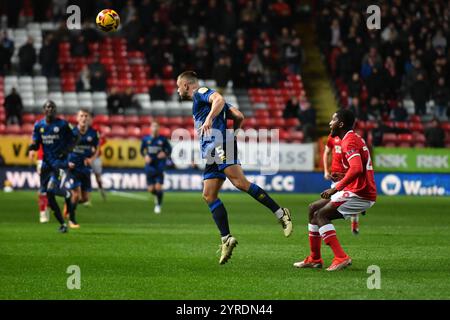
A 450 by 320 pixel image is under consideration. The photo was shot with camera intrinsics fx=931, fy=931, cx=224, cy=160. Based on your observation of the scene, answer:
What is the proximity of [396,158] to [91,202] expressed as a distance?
10901mm

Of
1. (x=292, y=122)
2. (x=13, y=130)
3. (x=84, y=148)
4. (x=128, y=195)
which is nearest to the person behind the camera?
(x=84, y=148)

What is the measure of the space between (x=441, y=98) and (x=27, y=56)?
50.0 feet

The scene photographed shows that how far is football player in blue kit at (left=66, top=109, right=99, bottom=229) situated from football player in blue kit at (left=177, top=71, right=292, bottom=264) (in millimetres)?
7508

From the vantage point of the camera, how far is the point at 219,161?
12.1 m

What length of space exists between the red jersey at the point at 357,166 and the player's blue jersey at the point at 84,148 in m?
9.88

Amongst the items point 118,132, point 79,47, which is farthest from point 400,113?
point 79,47

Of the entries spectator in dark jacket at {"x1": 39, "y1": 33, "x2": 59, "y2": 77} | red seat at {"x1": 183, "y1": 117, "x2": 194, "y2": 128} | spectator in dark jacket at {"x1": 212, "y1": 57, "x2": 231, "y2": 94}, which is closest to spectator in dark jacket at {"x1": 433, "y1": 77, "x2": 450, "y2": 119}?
spectator in dark jacket at {"x1": 212, "y1": 57, "x2": 231, "y2": 94}

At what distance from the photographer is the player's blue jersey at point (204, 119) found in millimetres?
12125

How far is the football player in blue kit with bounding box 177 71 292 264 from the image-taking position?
39.5 feet

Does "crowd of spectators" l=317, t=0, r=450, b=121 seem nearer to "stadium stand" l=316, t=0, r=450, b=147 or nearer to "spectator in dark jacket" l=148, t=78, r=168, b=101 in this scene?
"stadium stand" l=316, t=0, r=450, b=147

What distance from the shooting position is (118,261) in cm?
1273

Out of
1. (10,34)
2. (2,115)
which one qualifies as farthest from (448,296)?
(10,34)

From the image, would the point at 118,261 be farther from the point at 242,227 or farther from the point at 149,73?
the point at 149,73

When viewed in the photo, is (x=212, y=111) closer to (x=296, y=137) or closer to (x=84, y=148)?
(x=84, y=148)
